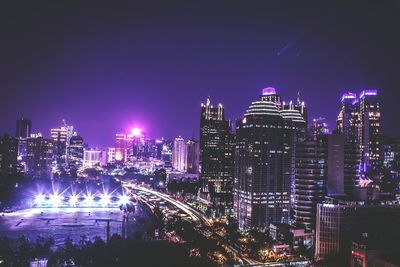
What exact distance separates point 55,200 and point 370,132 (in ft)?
97.3

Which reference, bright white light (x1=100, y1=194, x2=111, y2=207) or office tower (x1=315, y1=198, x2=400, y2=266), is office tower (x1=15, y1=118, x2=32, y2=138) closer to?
bright white light (x1=100, y1=194, x2=111, y2=207)

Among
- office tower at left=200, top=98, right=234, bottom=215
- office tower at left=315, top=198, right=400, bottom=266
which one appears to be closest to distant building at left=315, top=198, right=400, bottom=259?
office tower at left=315, top=198, right=400, bottom=266

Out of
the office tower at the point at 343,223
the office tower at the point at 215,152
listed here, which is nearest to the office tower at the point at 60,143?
the office tower at the point at 215,152

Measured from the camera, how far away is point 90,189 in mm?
40969

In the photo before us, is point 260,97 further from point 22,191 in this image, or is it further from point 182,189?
point 22,191

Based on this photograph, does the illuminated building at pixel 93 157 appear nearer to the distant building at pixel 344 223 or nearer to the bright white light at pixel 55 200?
the bright white light at pixel 55 200

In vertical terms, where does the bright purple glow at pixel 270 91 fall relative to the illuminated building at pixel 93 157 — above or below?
above

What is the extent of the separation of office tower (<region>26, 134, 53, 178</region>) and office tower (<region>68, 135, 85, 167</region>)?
72.1ft

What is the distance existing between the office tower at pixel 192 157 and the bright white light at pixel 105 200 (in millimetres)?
21569

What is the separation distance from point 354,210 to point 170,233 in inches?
383

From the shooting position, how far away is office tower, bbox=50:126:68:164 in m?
62.8

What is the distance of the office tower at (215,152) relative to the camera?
4016cm

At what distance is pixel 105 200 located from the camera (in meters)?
36.7

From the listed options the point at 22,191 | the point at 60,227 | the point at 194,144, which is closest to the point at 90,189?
the point at 22,191
